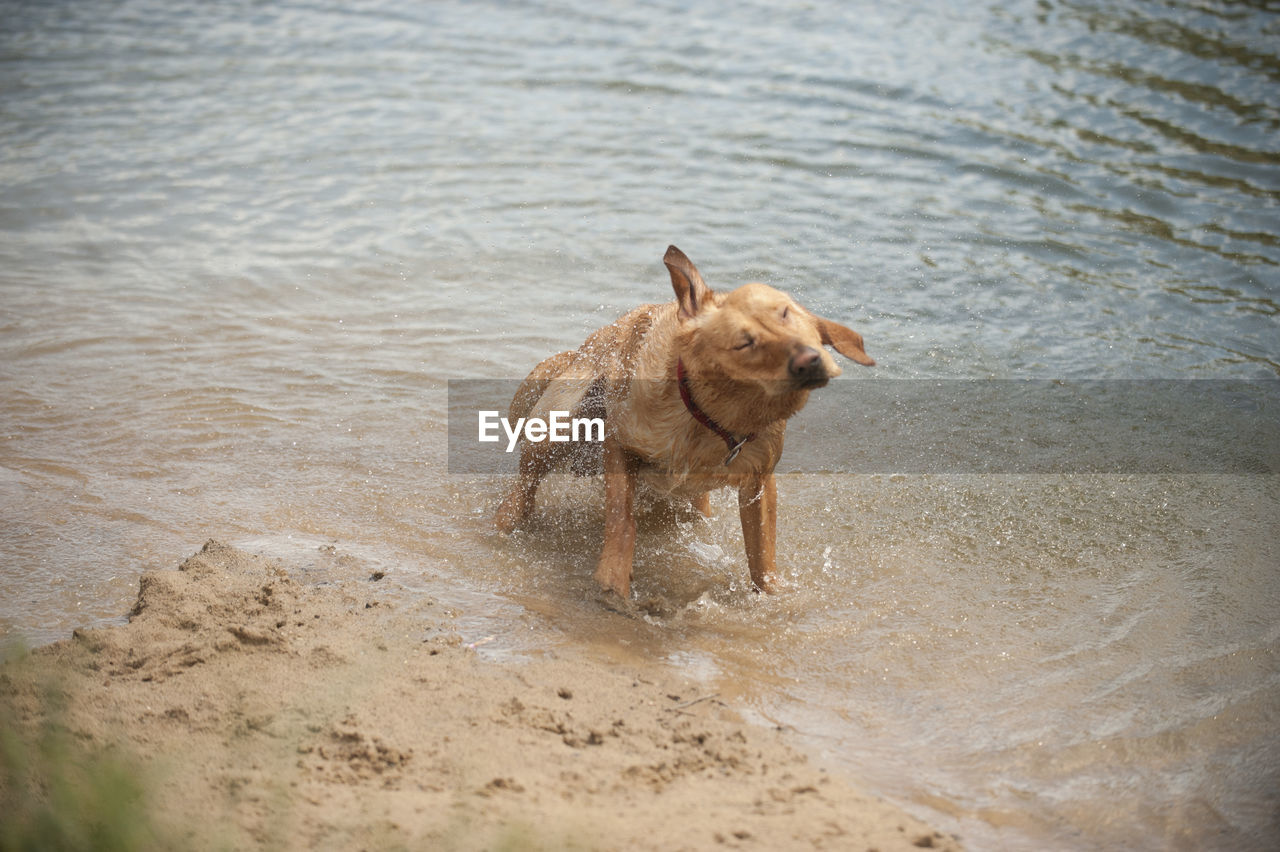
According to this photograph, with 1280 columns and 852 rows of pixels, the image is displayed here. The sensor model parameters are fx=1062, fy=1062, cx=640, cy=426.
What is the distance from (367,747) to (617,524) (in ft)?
5.72

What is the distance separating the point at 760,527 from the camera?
4.83 meters

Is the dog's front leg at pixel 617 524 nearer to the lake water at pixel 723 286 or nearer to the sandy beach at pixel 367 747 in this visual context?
the lake water at pixel 723 286

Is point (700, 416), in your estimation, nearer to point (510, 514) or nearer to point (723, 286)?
point (510, 514)

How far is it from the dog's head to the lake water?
3.87ft

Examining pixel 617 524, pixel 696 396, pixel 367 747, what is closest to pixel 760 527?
pixel 617 524

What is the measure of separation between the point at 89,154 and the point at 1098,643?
36.6 ft

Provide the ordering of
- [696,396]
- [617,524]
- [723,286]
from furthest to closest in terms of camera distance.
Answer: [723,286] < [617,524] < [696,396]

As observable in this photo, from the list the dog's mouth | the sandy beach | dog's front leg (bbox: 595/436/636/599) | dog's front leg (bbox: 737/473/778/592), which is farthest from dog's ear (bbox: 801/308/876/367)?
the sandy beach

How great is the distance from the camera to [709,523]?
573cm

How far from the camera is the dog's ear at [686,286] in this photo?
4.37 metres

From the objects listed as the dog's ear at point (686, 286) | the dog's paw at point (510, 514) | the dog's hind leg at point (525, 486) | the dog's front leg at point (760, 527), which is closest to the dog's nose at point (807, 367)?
the dog's ear at point (686, 286)

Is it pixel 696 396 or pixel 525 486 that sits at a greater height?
pixel 696 396

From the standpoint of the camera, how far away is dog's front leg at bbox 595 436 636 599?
4.71 metres

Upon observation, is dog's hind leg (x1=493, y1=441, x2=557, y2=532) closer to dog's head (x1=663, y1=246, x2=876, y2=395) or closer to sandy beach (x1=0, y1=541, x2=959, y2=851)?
sandy beach (x1=0, y1=541, x2=959, y2=851)
